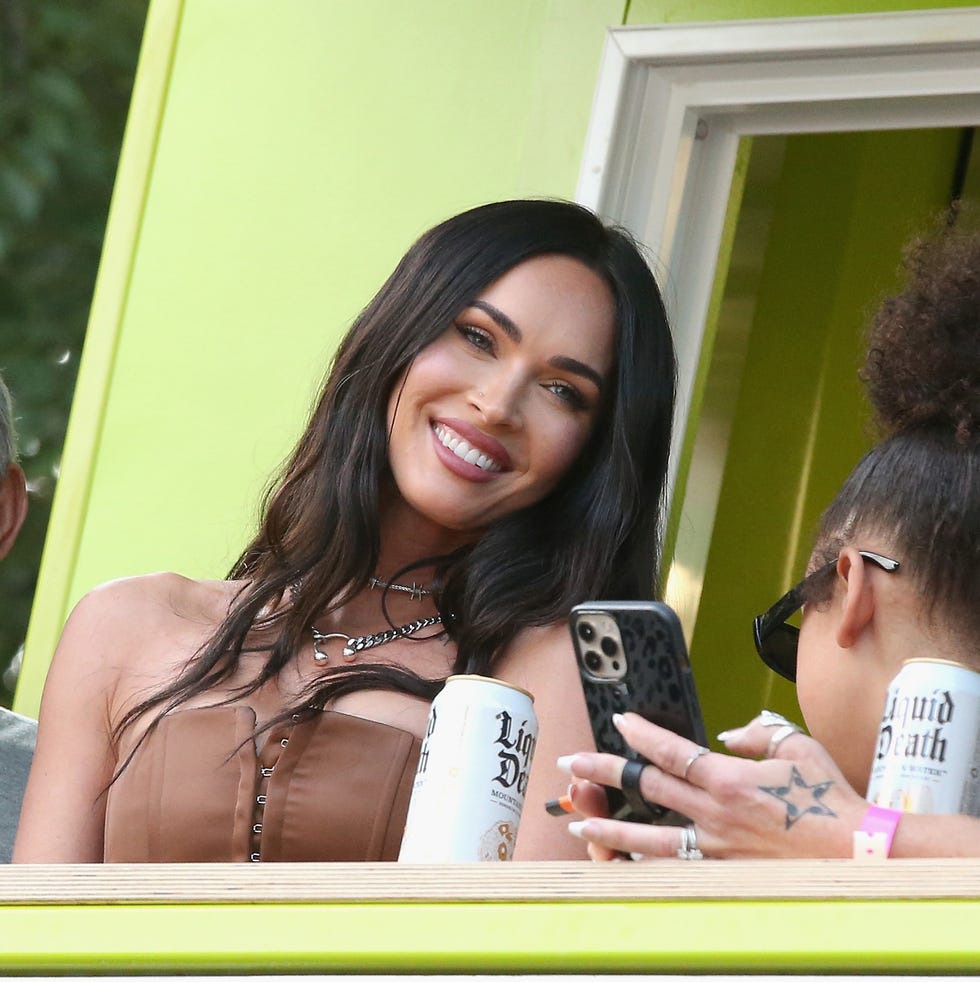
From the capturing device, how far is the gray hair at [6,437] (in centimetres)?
257

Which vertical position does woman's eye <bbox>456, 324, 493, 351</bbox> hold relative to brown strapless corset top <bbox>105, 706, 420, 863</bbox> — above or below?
above

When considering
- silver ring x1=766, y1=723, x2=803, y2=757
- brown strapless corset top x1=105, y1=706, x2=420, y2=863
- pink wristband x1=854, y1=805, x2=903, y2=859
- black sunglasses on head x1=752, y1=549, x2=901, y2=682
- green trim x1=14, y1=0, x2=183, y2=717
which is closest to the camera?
pink wristband x1=854, y1=805, x2=903, y2=859

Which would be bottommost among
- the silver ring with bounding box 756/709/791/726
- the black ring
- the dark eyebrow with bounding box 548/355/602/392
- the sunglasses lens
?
the black ring

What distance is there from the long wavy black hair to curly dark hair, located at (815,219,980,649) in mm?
387

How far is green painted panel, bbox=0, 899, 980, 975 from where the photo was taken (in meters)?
0.92

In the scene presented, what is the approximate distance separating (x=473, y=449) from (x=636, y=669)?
94 centimetres

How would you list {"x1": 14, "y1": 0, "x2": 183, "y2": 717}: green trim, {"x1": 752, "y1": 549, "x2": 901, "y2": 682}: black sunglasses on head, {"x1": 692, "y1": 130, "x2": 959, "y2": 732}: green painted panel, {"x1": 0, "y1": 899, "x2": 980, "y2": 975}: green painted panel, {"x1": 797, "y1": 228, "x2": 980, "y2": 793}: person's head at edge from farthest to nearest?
{"x1": 692, "y1": 130, "x2": 959, "y2": 732}: green painted panel < {"x1": 14, "y1": 0, "x2": 183, "y2": 717}: green trim < {"x1": 752, "y1": 549, "x2": 901, "y2": 682}: black sunglasses on head < {"x1": 797, "y1": 228, "x2": 980, "y2": 793}: person's head at edge < {"x1": 0, "y1": 899, "x2": 980, "y2": 975}: green painted panel

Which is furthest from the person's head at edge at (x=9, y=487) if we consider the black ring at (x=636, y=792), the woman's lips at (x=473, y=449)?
the black ring at (x=636, y=792)

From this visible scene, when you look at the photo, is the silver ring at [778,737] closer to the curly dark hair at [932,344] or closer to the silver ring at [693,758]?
the silver ring at [693,758]

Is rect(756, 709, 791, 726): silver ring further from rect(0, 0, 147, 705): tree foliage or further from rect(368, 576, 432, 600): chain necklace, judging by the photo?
rect(0, 0, 147, 705): tree foliage

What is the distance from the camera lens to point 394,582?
2400 millimetres

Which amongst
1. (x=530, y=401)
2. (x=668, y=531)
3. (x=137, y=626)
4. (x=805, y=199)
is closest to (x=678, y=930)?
(x=530, y=401)

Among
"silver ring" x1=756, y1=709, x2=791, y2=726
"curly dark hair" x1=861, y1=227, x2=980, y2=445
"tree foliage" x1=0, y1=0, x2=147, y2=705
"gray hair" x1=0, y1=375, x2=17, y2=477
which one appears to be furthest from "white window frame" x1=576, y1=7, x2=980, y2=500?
"tree foliage" x1=0, y1=0, x2=147, y2=705

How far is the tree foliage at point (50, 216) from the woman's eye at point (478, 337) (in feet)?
14.1
